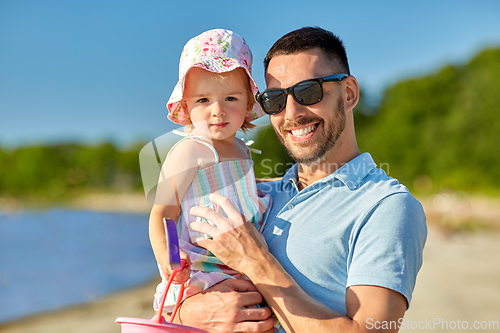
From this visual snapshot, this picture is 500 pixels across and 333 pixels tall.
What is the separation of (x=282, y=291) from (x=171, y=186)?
0.75m

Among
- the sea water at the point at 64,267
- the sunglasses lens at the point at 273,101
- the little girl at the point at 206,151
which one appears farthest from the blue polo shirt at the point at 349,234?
the sea water at the point at 64,267

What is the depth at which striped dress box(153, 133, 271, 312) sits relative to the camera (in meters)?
2.01

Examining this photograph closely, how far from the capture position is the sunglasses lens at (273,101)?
228 cm

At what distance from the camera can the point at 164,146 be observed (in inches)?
83.7

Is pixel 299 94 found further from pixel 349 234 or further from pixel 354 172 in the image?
pixel 349 234

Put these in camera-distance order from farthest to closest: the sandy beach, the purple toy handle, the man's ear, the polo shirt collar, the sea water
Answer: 1. the sea water
2. the sandy beach
3. the man's ear
4. the polo shirt collar
5. the purple toy handle

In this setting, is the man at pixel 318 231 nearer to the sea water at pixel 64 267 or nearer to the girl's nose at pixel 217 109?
the girl's nose at pixel 217 109

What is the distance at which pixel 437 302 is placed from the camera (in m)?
9.15

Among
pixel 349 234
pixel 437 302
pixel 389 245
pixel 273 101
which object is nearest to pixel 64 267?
pixel 437 302

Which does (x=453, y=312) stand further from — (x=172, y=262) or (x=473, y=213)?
(x=473, y=213)

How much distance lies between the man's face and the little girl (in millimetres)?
234

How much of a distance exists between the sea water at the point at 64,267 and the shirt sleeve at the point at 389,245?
11.5 metres

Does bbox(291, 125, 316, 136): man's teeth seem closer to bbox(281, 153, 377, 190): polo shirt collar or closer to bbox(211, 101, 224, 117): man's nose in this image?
bbox(281, 153, 377, 190): polo shirt collar

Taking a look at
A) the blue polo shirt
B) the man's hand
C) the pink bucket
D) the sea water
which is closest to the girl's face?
the blue polo shirt
